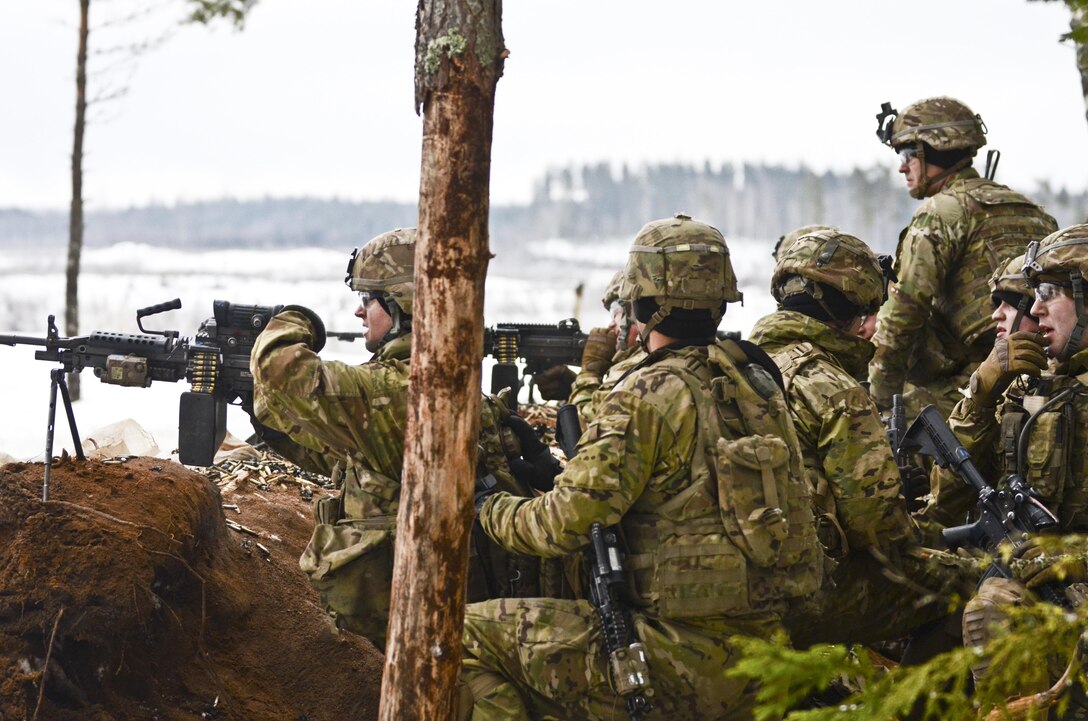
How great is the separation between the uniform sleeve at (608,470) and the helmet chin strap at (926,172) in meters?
4.39

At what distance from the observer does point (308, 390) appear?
15.7ft

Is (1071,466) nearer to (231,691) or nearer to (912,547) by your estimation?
(912,547)

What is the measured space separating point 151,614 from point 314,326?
1.75 metres

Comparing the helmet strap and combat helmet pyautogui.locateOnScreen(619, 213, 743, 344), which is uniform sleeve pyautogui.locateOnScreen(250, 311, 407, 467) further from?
the helmet strap

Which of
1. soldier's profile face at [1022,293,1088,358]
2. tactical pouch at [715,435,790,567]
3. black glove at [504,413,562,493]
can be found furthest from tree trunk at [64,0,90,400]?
soldier's profile face at [1022,293,1088,358]

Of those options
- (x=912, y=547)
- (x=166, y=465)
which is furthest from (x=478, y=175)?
(x=166, y=465)

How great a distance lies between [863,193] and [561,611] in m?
17.1

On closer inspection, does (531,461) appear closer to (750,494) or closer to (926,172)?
(750,494)

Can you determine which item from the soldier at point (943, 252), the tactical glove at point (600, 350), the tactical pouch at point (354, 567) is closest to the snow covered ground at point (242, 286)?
the tactical glove at point (600, 350)

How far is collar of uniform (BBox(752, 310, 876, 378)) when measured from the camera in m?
5.56

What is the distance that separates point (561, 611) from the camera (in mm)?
4602

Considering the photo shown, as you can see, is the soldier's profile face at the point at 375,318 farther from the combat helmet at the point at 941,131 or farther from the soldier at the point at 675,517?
the combat helmet at the point at 941,131

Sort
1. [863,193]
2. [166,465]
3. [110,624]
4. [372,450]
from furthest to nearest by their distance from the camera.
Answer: [863,193]
[166,465]
[110,624]
[372,450]

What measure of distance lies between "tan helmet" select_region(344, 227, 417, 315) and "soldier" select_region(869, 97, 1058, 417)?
12.4 ft
